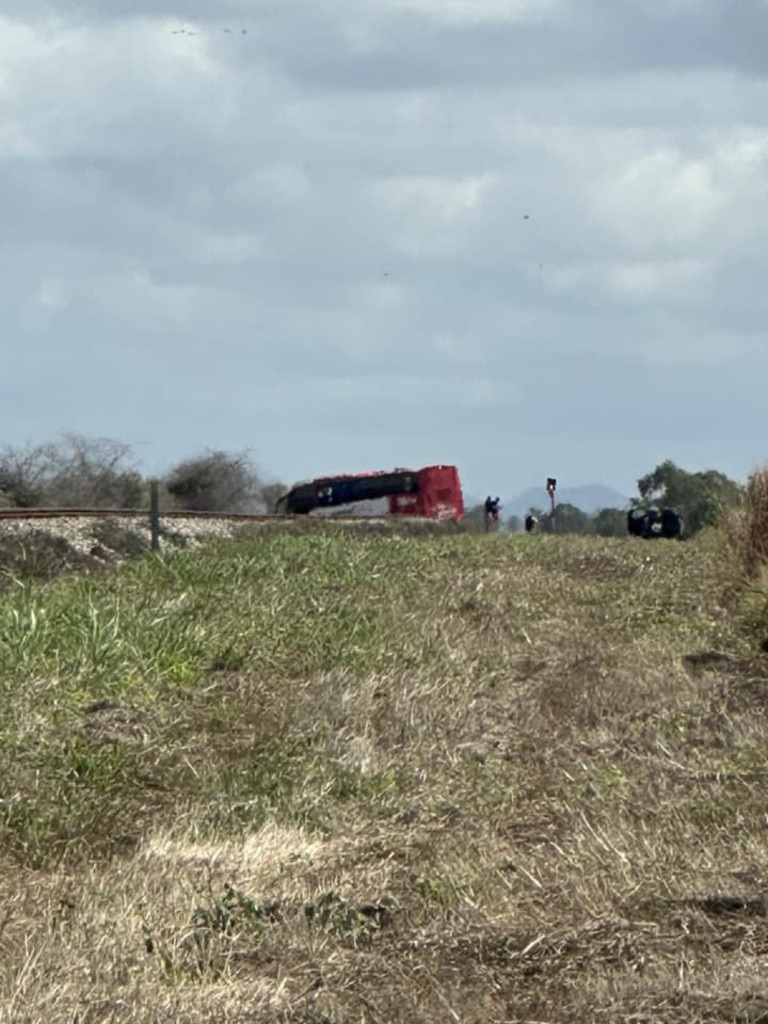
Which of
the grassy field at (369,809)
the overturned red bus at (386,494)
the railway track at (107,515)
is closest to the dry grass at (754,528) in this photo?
the grassy field at (369,809)

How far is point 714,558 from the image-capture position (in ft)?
73.6

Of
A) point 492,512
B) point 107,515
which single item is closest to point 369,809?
point 107,515

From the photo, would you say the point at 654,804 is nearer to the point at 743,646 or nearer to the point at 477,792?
the point at 477,792

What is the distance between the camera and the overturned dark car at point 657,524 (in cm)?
4147

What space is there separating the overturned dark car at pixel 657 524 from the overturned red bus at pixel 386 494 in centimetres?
1421

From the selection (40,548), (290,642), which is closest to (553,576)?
(40,548)

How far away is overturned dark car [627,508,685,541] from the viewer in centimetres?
4147

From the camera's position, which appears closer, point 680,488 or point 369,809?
point 369,809

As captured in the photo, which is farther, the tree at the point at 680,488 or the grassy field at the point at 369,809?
the tree at the point at 680,488

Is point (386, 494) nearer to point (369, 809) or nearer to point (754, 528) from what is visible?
point (754, 528)

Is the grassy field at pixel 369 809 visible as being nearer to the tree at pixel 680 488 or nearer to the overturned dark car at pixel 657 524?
the overturned dark car at pixel 657 524

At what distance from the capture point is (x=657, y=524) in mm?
42250

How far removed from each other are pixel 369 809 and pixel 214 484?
59039 mm

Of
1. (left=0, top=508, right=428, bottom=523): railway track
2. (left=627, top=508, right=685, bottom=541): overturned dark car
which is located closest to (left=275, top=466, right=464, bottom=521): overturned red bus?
(left=627, top=508, right=685, bottom=541): overturned dark car
